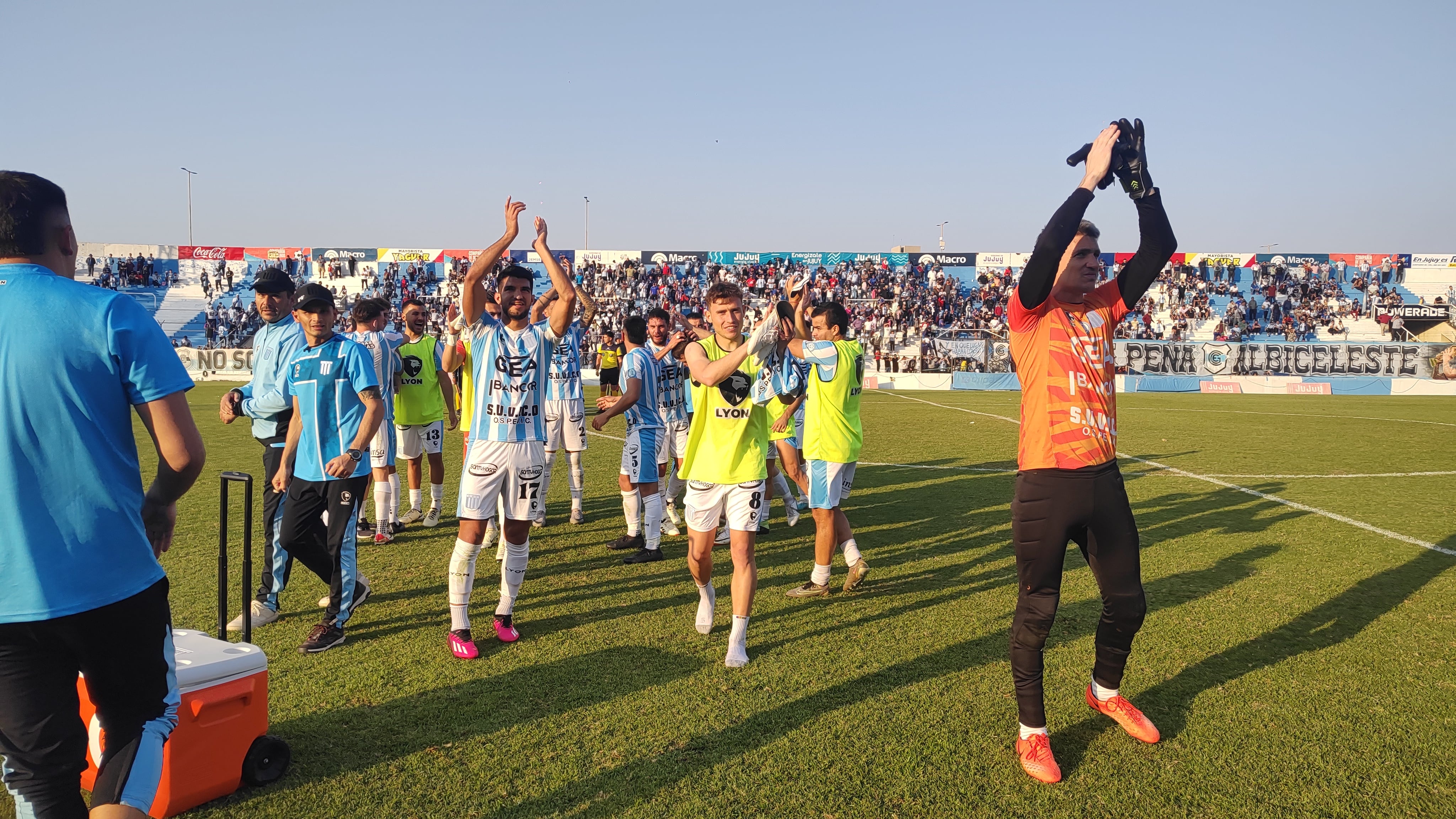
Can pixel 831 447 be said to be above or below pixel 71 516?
below

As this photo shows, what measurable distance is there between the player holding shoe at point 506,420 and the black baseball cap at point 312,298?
1034 millimetres

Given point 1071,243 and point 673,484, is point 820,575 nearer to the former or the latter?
point 673,484

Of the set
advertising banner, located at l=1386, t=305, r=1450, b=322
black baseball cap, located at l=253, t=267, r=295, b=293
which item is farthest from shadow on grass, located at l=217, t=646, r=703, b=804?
advertising banner, located at l=1386, t=305, r=1450, b=322

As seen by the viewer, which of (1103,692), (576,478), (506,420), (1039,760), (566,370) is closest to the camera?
(1039,760)

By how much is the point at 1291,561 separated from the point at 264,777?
26.3ft

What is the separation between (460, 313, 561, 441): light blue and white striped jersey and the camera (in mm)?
5250

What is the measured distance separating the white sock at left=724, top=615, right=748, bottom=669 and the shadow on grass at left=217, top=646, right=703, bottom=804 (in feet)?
0.62

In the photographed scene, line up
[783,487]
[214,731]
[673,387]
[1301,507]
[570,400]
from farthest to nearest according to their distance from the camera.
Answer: [1301,507] → [783,487] → [673,387] → [570,400] → [214,731]

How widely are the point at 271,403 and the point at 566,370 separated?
3301 millimetres

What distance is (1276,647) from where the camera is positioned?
515 cm

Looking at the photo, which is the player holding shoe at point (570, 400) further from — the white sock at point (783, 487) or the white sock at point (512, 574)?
the white sock at point (783, 487)

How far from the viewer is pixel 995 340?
117 feet

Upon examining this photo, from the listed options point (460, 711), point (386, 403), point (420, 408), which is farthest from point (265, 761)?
point (420, 408)

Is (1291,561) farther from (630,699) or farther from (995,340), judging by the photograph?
(995,340)
